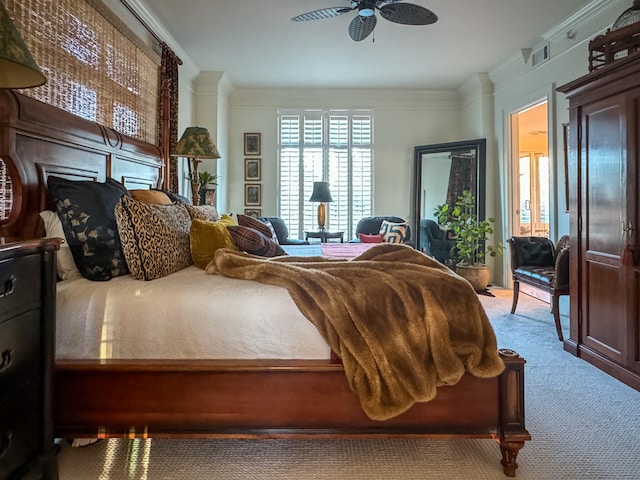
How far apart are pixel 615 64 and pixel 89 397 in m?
3.29

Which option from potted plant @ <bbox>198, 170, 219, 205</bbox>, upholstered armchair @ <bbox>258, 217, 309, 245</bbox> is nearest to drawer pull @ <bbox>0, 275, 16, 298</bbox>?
potted plant @ <bbox>198, 170, 219, 205</bbox>

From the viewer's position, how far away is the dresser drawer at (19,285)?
1.25 m

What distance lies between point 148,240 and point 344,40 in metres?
3.55

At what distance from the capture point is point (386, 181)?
6.49 meters

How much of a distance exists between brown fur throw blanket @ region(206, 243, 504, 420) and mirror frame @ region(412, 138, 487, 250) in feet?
14.3

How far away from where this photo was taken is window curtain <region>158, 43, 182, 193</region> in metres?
4.14

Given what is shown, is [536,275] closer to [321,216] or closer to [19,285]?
[321,216]

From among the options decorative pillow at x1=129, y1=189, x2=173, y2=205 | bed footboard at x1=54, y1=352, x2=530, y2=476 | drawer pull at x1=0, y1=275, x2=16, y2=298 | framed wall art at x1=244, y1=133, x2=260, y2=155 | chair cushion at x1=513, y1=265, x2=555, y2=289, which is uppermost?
framed wall art at x1=244, y1=133, x2=260, y2=155

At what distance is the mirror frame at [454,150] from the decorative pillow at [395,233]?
96 centimetres

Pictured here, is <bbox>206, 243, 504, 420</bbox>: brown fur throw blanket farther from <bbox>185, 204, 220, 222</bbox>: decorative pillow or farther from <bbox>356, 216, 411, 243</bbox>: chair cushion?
<bbox>356, 216, 411, 243</bbox>: chair cushion

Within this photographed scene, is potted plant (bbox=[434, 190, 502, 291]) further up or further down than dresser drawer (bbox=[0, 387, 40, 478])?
further up

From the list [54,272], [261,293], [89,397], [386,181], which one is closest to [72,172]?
[54,272]

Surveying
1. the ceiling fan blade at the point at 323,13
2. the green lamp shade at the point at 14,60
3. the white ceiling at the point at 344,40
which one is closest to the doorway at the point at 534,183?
the white ceiling at the point at 344,40

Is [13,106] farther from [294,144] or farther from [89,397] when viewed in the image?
[294,144]
